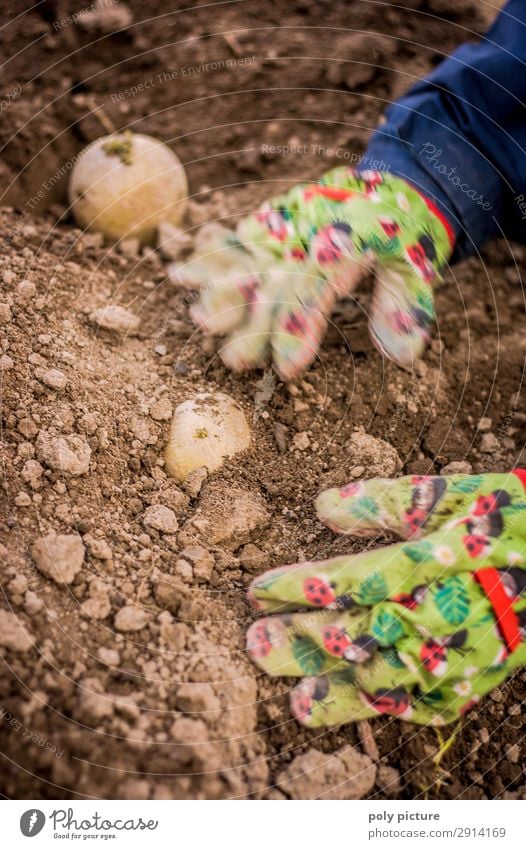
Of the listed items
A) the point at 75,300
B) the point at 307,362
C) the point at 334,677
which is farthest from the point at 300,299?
the point at 334,677

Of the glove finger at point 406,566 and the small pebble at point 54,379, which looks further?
the small pebble at point 54,379

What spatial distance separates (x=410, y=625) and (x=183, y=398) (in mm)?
673

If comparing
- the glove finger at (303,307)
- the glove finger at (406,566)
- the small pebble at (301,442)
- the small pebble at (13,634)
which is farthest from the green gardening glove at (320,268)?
the small pebble at (13,634)

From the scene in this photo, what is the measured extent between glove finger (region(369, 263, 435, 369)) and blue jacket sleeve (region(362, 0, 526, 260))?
236mm

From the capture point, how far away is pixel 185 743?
1.06 meters

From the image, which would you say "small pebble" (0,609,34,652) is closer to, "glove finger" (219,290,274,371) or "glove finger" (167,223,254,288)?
"glove finger" (219,290,274,371)

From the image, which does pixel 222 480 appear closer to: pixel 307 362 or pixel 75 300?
pixel 307 362

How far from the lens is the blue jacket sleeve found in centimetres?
153

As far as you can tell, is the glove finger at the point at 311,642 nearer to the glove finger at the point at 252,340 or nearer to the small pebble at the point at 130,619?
the small pebble at the point at 130,619

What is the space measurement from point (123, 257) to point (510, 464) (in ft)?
3.81

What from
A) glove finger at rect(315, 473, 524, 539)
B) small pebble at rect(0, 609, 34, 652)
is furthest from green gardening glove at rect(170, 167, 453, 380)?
small pebble at rect(0, 609, 34, 652)

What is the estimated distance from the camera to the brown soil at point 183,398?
3.54 ft

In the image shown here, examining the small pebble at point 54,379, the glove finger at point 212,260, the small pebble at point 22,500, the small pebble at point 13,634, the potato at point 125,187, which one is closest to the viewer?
the small pebble at point 13,634

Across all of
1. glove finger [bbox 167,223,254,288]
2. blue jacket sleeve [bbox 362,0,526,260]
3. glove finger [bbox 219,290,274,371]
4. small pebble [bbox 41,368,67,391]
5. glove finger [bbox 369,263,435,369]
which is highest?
blue jacket sleeve [bbox 362,0,526,260]
